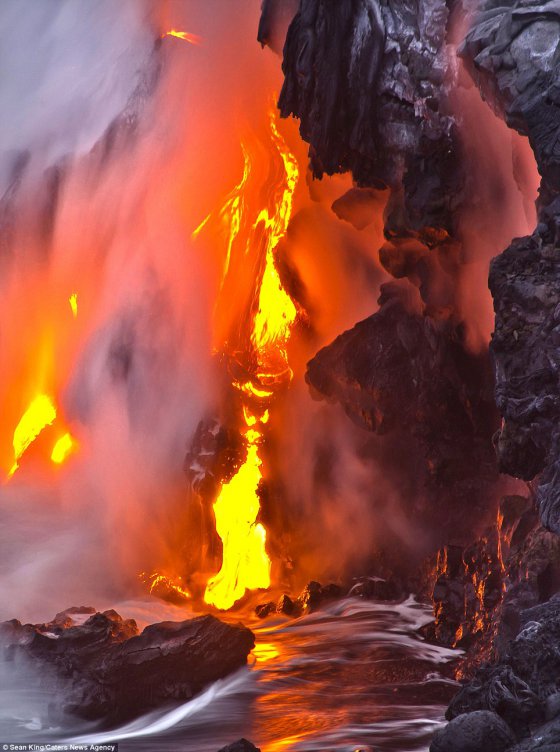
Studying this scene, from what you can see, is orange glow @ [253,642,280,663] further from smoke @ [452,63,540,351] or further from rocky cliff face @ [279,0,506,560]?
smoke @ [452,63,540,351]

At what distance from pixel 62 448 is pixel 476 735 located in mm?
18319

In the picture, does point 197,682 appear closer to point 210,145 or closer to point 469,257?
point 469,257

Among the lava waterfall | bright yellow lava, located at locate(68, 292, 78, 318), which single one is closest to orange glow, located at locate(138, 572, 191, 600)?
the lava waterfall

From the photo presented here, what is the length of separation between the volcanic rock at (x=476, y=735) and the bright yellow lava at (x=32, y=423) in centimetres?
1823

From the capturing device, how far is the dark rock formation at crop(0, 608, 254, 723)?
10438 millimetres

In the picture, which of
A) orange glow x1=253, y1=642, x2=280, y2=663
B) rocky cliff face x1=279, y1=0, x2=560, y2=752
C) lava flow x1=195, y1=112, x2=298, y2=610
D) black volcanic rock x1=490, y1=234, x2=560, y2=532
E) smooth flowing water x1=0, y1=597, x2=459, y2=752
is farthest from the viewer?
lava flow x1=195, y1=112, x2=298, y2=610

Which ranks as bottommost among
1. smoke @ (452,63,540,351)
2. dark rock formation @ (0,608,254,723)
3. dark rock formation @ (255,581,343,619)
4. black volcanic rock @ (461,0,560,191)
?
dark rock formation @ (255,581,343,619)

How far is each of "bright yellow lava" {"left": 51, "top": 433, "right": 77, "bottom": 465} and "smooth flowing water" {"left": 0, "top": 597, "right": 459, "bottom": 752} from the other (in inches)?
398

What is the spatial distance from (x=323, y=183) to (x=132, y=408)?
7828 millimetres

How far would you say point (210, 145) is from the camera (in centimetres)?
2025

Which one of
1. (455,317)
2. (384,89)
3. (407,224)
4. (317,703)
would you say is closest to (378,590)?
(455,317)

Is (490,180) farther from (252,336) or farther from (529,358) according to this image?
(252,336)

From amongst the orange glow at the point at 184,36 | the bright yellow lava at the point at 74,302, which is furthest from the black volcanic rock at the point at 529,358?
the bright yellow lava at the point at 74,302

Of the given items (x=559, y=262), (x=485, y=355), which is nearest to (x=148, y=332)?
(x=485, y=355)
